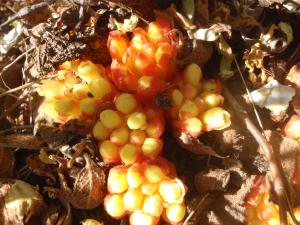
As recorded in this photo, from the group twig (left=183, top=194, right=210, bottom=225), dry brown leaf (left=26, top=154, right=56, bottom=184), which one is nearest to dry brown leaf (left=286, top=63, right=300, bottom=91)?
twig (left=183, top=194, right=210, bottom=225)

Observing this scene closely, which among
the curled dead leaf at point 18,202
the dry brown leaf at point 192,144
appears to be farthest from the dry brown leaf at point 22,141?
the dry brown leaf at point 192,144

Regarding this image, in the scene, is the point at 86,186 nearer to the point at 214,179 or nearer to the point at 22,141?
the point at 22,141

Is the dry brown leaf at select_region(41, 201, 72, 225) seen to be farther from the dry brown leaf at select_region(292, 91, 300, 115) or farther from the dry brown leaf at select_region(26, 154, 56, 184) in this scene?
the dry brown leaf at select_region(292, 91, 300, 115)

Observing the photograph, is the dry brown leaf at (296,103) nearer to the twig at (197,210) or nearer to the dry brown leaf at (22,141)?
the twig at (197,210)

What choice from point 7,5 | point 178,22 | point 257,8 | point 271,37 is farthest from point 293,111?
point 7,5

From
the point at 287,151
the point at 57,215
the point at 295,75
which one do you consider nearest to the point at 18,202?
the point at 57,215

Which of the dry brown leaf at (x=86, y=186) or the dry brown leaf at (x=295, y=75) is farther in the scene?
the dry brown leaf at (x=295, y=75)

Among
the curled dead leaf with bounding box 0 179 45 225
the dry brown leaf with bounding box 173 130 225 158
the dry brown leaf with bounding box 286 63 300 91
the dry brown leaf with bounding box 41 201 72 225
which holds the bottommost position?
the dry brown leaf with bounding box 41 201 72 225

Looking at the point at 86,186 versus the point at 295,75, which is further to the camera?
the point at 295,75

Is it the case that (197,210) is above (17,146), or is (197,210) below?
below
